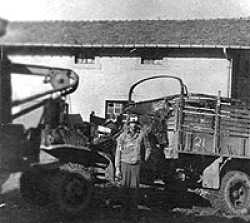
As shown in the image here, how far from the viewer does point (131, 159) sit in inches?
300

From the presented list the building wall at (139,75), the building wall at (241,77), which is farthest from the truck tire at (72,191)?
the building wall at (241,77)

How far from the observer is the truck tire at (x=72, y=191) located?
23.3 feet

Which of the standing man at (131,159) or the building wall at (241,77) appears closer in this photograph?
the standing man at (131,159)

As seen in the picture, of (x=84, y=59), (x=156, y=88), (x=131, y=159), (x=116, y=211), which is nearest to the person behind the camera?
(x=131, y=159)

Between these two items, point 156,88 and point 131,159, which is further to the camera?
point 156,88

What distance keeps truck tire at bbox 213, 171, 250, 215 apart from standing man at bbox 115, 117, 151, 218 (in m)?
1.65

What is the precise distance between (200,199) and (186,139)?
1.30 m

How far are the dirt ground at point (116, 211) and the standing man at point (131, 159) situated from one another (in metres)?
0.32

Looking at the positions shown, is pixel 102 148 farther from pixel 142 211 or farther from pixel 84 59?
pixel 84 59

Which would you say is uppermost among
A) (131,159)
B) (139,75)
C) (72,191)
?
(139,75)

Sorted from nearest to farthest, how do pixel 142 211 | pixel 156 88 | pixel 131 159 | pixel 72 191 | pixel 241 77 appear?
1. pixel 72 191
2. pixel 131 159
3. pixel 142 211
4. pixel 156 88
5. pixel 241 77

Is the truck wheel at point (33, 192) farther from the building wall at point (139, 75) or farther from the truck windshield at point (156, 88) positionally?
the truck windshield at point (156, 88)

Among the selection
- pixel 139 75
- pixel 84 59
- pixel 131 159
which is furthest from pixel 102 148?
pixel 139 75

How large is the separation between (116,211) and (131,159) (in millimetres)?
797
